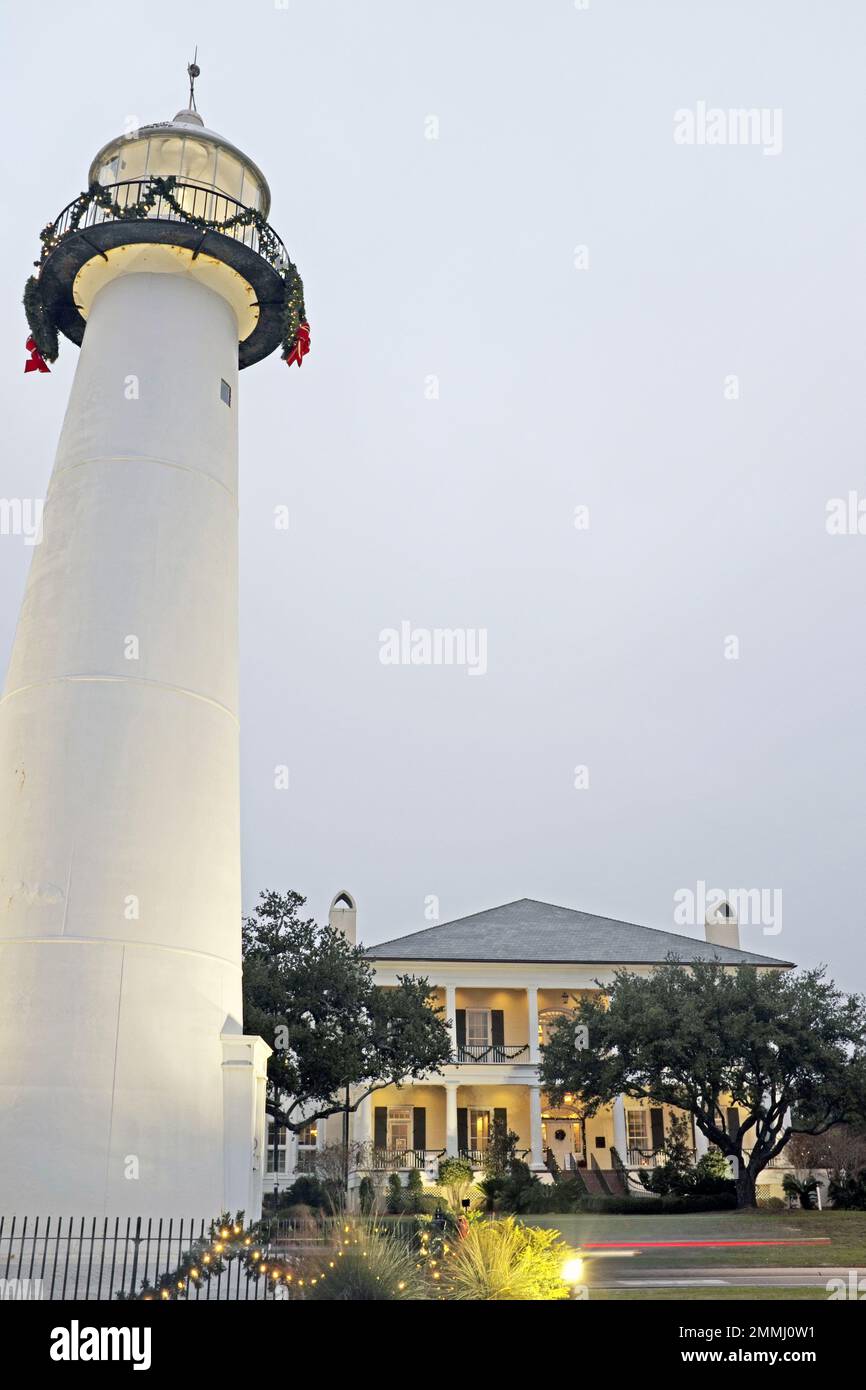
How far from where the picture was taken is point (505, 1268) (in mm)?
10250

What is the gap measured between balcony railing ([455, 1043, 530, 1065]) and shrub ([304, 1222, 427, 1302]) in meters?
30.4

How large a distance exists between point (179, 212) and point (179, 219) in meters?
0.26

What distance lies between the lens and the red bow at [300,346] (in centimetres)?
1909

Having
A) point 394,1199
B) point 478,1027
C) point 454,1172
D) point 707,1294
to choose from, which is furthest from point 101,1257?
point 478,1027

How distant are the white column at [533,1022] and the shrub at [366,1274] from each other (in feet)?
101

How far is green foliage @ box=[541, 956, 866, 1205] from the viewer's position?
90.8ft

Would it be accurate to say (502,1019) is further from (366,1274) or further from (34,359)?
(366,1274)

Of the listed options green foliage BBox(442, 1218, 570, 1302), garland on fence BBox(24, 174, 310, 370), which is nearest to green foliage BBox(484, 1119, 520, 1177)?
green foliage BBox(442, 1218, 570, 1302)

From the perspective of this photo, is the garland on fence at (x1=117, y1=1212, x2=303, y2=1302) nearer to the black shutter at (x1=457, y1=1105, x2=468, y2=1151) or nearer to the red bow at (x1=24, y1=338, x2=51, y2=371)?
the red bow at (x1=24, y1=338, x2=51, y2=371)

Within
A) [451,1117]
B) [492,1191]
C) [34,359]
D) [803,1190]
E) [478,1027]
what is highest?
[34,359]

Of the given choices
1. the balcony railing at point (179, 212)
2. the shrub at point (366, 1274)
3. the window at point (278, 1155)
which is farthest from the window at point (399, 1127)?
the balcony railing at point (179, 212)
